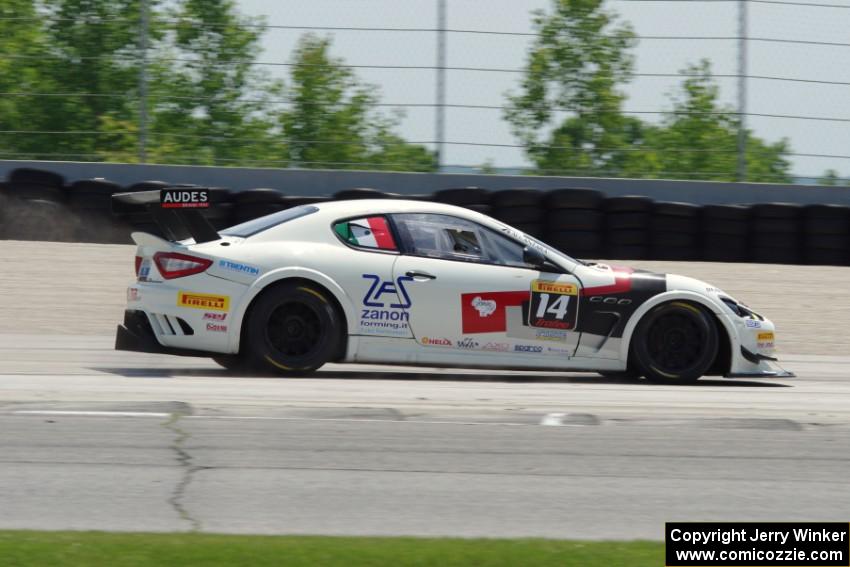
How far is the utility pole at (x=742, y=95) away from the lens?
54.8ft

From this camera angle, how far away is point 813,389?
9219 mm

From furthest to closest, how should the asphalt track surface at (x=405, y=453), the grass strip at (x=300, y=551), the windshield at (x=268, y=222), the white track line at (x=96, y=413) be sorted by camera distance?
the windshield at (x=268, y=222) < the white track line at (x=96, y=413) < the asphalt track surface at (x=405, y=453) < the grass strip at (x=300, y=551)

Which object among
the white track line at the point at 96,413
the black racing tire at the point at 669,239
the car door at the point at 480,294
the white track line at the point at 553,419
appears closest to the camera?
the white track line at the point at 96,413

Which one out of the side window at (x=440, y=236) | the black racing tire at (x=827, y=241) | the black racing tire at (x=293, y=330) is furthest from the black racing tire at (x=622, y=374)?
the black racing tire at (x=827, y=241)

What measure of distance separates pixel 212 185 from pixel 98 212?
1.84 metres

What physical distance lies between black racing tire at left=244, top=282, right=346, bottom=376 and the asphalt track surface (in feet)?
0.54

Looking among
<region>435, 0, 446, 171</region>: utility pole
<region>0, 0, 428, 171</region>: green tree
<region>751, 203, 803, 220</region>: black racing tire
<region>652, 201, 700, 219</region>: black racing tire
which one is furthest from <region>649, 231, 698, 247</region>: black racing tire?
<region>0, 0, 428, 171</region>: green tree

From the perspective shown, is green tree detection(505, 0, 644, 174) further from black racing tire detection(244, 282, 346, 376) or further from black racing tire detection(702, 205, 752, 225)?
black racing tire detection(244, 282, 346, 376)

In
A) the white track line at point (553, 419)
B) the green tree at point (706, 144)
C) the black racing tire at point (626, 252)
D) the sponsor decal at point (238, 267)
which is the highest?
the green tree at point (706, 144)

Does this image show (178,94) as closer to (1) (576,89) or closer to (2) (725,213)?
(1) (576,89)

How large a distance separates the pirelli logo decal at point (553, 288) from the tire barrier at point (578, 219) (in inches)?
232

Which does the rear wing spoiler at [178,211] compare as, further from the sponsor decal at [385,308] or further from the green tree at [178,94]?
the green tree at [178,94]

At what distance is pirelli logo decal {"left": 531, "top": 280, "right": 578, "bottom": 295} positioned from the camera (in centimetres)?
895

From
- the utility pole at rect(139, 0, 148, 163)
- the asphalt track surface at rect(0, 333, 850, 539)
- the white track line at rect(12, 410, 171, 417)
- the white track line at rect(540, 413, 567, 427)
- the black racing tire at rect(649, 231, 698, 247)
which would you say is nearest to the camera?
the asphalt track surface at rect(0, 333, 850, 539)
